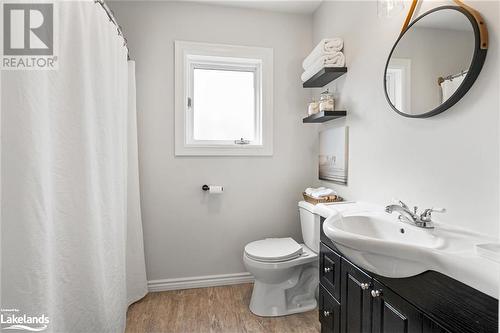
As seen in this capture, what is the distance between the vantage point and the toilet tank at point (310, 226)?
71.8 inches

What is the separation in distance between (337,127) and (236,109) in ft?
3.04

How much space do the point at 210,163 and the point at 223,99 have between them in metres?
0.61

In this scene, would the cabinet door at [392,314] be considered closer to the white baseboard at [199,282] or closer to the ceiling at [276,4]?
the white baseboard at [199,282]

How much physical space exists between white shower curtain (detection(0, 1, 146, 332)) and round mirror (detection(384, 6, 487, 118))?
1.54 meters

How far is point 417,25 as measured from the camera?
119 cm

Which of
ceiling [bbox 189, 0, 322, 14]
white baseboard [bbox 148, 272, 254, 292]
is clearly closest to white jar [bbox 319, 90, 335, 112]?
ceiling [bbox 189, 0, 322, 14]

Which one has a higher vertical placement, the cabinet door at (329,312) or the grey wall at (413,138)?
the grey wall at (413,138)

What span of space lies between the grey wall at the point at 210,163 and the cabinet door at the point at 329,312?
2.83 ft

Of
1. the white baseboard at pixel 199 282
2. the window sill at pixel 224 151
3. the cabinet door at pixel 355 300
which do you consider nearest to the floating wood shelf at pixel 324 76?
the window sill at pixel 224 151

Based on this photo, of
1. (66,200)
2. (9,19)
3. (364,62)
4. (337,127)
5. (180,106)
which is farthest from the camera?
(180,106)

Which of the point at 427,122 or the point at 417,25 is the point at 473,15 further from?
the point at 427,122

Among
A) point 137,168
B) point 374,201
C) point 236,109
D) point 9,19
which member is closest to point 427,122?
point 374,201

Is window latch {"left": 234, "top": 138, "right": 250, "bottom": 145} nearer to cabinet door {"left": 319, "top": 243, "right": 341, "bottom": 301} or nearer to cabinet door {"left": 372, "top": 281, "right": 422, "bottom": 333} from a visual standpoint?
cabinet door {"left": 319, "top": 243, "right": 341, "bottom": 301}

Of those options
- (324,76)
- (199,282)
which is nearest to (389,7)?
(324,76)
